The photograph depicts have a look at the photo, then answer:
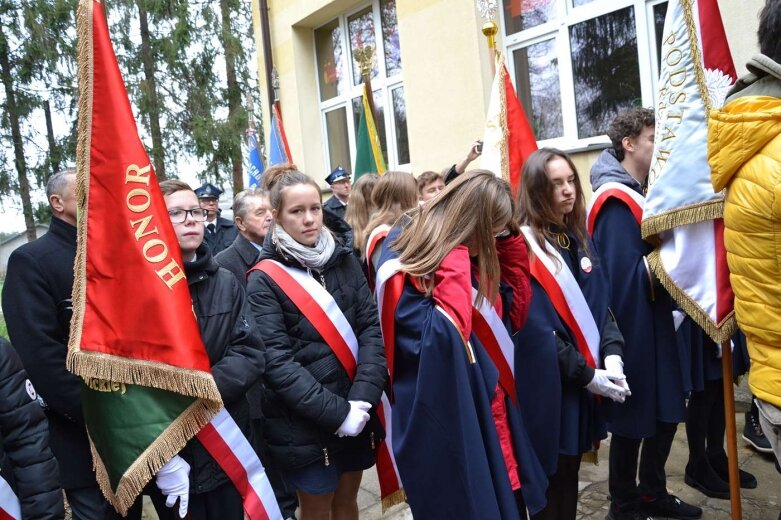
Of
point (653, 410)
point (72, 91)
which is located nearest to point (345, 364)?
point (653, 410)

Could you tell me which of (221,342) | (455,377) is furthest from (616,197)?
(221,342)

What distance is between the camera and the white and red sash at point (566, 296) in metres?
2.67

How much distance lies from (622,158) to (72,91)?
38.6 ft

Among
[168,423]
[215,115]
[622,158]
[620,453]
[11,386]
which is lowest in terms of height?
[620,453]

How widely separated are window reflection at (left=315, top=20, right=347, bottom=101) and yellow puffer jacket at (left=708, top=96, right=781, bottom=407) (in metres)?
7.41

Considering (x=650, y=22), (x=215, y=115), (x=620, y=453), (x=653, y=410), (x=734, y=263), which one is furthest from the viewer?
(x=215, y=115)

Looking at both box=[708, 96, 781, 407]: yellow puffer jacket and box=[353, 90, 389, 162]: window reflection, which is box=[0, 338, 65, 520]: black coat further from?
box=[353, 90, 389, 162]: window reflection

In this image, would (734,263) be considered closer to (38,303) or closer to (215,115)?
(38,303)

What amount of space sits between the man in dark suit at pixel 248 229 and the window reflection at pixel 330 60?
515cm

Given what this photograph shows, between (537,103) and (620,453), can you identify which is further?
(537,103)

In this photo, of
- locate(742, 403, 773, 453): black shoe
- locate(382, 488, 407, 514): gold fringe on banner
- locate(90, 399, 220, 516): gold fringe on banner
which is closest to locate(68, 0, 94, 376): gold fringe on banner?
locate(90, 399, 220, 516): gold fringe on banner

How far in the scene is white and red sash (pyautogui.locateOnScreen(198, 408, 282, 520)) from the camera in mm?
2332

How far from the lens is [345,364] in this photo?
8.79 ft

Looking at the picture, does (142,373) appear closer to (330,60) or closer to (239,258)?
(239,258)
